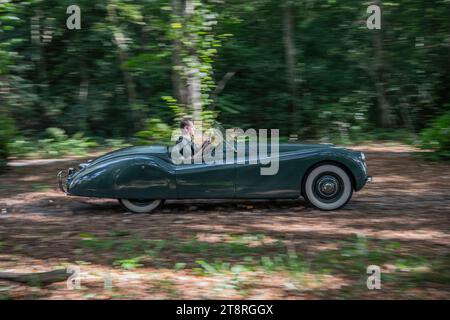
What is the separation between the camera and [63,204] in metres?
9.01

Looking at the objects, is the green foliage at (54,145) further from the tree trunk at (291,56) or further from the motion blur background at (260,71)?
the tree trunk at (291,56)

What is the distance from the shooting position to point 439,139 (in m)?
12.3

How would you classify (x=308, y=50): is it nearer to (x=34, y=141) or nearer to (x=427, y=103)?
(x=427, y=103)

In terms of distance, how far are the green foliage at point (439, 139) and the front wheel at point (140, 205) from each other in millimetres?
6645

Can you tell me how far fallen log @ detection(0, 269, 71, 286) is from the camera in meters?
5.11

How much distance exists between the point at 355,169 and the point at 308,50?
1211cm

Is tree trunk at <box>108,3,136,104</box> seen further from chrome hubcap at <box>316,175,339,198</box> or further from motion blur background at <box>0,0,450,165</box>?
chrome hubcap at <box>316,175,339,198</box>

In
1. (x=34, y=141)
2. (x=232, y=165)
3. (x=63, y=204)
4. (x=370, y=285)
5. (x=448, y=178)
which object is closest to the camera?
(x=370, y=285)

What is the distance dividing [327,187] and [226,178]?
4.57 ft

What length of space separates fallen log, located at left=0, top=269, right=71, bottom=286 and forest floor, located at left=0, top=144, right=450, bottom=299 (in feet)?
0.22

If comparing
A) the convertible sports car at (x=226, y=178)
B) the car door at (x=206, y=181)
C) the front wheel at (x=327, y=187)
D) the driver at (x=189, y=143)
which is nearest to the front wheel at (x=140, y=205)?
the convertible sports car at (x=226, y=178)

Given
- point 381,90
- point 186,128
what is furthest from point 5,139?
point 381,90

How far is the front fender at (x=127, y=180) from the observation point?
7.95 metres

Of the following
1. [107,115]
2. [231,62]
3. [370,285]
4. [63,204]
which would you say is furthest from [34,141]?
[370,285]
